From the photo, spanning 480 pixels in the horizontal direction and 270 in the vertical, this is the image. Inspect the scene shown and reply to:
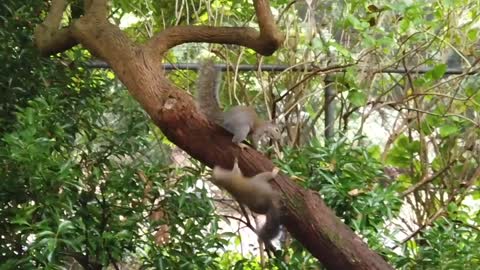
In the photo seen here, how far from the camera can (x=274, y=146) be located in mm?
2184

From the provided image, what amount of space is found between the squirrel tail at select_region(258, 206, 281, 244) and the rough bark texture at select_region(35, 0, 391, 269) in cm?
2

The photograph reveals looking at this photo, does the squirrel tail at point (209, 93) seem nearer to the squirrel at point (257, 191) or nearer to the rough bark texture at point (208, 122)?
the rough bark texture at point (208, 122)

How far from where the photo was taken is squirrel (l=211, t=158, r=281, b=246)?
1.37 metres

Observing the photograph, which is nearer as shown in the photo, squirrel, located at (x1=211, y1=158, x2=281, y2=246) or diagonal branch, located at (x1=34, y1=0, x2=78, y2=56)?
squirrel, located at (x1=211, y1=158, x2=281, y2=246)

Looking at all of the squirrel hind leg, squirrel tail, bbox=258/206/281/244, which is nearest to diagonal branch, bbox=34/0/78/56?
the squirrel hind leg

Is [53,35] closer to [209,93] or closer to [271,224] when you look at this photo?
[209,93]

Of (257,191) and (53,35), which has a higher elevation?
(53,35)

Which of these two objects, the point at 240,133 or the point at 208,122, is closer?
the point at 208,122

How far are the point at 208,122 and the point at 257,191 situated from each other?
195 mm

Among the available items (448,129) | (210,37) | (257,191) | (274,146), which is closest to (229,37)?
(210,37)

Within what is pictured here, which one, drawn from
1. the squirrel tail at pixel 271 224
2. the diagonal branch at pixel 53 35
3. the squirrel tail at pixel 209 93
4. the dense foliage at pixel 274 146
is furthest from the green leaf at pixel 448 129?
the diagonal branch at pixel 53 35

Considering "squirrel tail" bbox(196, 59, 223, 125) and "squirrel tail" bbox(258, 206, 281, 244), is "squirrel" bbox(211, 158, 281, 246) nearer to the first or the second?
"squirrel tail" bbox(258, 206, 281, 244)

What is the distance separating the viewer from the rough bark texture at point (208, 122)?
1394 millimetres

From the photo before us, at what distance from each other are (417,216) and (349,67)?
70 centimetres
